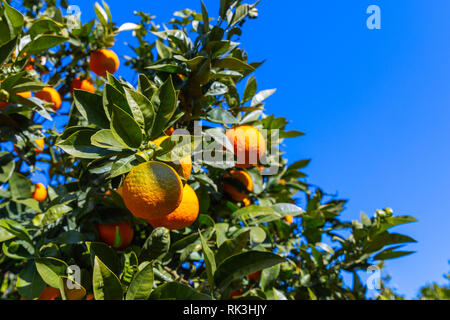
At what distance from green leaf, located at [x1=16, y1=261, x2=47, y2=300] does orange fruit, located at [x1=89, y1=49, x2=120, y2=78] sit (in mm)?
959

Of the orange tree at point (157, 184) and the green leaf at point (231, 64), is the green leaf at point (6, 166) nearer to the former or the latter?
the orange tree at point (157, 184)

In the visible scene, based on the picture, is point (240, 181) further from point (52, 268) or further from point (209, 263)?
point (52, 268)

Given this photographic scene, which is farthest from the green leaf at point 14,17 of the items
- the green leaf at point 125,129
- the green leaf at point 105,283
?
the green leaf at point 105,283

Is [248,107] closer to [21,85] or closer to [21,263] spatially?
[21,85]

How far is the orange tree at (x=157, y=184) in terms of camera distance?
2.89 ft

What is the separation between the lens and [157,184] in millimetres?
776

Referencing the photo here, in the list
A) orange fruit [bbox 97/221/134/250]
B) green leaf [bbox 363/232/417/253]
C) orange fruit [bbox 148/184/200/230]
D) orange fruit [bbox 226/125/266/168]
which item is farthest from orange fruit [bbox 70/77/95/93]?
green leaf [bbox 363/232/417/253]

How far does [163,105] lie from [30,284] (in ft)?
2.34

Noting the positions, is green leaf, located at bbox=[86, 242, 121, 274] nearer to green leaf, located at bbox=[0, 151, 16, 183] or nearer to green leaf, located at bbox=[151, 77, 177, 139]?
green leaf, located at bbox=[151, 77, 177, 139]

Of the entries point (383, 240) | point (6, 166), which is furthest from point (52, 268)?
point (383, 240)

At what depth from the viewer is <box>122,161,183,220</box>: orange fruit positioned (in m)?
0.78
